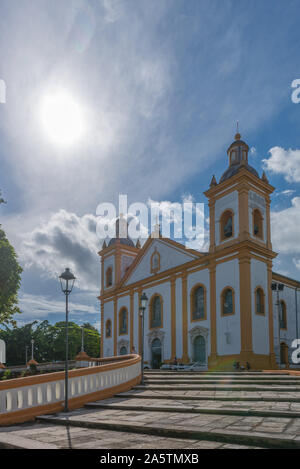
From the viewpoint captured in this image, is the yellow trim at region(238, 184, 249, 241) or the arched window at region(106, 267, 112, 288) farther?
the arched window at region(106, 267, 112, 288)

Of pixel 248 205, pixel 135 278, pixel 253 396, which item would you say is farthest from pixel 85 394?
pixel 135 278

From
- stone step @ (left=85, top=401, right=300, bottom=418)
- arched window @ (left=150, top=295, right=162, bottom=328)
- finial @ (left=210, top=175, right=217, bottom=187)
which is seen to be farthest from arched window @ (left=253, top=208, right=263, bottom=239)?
stone step @ (left=85, top=401, right=300, bottom=418)

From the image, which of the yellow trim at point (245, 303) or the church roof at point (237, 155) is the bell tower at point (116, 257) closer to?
the church roof at point (237, 155)

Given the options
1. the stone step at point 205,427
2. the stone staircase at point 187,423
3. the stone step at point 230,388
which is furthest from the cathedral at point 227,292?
the stone step at point 205,427

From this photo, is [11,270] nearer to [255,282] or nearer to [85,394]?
[85,394]

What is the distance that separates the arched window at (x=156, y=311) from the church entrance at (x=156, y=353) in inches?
51.0

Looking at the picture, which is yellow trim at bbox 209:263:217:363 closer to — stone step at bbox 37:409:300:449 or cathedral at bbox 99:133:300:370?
cathedral at bbox 99:133:300:370

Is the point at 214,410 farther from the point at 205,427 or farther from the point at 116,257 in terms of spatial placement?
the point at 116,257

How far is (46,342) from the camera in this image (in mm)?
59875

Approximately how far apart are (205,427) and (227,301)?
18.7 metres

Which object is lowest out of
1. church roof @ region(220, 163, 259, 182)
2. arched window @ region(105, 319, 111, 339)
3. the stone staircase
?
arched window @ region(105, 319, 111, 339)

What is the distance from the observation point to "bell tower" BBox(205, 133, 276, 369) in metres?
22.9

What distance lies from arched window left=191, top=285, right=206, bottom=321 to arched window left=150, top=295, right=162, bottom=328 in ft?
12.9

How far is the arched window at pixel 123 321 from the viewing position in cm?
3509
